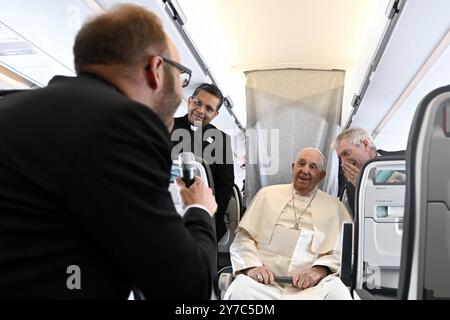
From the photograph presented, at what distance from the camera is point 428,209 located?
97 cm

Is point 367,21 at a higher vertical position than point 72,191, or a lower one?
higher

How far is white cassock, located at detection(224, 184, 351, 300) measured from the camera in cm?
202

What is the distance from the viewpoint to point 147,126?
28.1 inches

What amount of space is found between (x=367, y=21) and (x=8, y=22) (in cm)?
301

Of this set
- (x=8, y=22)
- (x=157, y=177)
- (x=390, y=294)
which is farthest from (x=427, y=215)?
(x=8, y=22)

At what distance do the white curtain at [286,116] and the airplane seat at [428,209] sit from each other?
3.72 meters

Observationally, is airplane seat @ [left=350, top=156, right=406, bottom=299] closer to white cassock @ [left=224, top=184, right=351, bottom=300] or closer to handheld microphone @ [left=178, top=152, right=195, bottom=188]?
white cassock @ [left=224, top=184, right=351, bottom=300]

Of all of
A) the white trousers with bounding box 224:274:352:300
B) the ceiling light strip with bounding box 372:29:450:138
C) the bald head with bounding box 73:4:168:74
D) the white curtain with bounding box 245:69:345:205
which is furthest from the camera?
the white curtain with bounding box 245:69:345:205

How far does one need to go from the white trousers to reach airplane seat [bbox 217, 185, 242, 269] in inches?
25.0

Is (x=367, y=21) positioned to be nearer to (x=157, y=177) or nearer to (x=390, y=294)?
(x=390, y=294)

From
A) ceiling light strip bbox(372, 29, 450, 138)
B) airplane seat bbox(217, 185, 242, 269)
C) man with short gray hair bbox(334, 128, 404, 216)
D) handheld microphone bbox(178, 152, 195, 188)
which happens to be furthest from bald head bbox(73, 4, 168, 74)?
ceiling light strip bbox(372, 29, 450, 138)

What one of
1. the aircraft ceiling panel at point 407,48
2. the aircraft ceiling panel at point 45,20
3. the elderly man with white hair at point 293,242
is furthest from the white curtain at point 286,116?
the aircraft ceiling panel at point 45,20

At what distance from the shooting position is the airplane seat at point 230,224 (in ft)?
8.58

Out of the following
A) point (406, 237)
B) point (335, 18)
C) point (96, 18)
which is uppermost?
point (335, 18)
